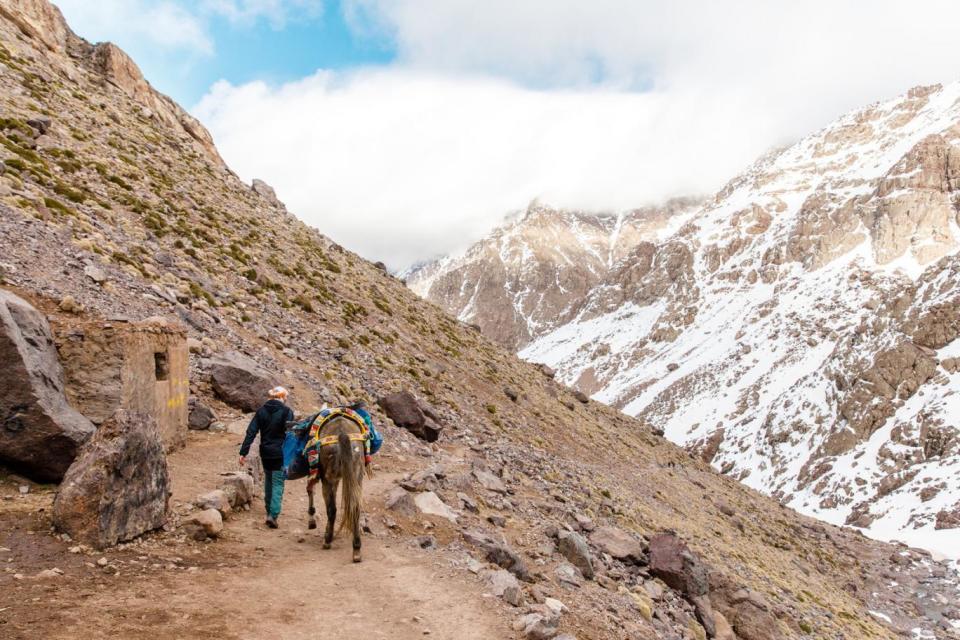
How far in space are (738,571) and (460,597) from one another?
19709 mm

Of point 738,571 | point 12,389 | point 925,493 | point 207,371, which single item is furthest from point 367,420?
point 925,493

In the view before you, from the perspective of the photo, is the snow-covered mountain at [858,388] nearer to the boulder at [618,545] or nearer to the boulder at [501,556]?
the boulder at [618,545]

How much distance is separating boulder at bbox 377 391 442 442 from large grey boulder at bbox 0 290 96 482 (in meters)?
12.4

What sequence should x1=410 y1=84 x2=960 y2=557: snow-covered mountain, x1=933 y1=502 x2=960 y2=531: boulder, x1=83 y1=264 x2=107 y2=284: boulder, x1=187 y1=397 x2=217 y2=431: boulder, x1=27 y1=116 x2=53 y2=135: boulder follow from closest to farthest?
x1=187 y1=397 x2=217 y2=431: boulder, x1=83 y1=264 x2=107 y2=284: boulder, x1=27 y1=116 x2=53 y2=135: boulder, x1=933 y1=502 x2=960 y2=531: boulder, x1=410 y1=84 x2=960 y2=557: snow-covered mountain

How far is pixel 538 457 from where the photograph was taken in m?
26.3

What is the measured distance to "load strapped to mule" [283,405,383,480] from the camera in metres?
10.4

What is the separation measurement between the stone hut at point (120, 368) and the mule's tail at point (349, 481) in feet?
12.6

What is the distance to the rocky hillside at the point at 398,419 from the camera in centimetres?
1206

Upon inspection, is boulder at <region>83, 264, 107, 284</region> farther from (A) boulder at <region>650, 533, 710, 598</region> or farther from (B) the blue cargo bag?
(A) boulder at <region>650, 533, 710, 598</region>

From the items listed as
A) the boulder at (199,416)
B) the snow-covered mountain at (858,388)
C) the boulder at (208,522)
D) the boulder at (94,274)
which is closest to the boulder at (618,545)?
the boulder at (208,522)

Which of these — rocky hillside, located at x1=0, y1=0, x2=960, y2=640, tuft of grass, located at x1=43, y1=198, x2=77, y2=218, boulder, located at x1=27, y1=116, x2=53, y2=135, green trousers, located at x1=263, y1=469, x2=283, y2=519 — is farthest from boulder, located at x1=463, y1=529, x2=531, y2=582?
boulder, located at x1=27, y1=116, x2=53, y2=135

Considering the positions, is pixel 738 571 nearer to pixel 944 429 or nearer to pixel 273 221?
pixel 273 221

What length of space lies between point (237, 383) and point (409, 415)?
22.0 ft

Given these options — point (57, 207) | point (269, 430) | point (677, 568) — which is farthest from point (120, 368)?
point (677, 568)
